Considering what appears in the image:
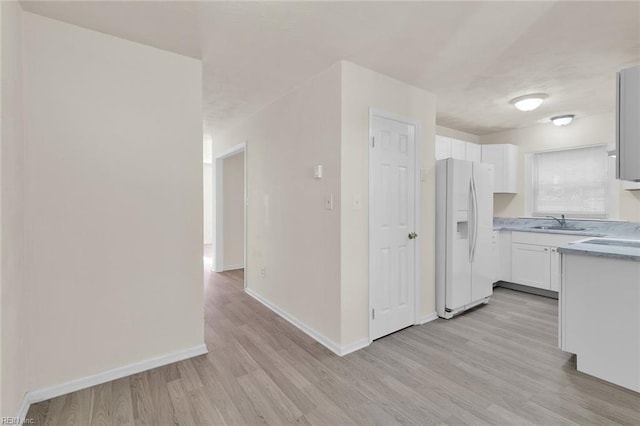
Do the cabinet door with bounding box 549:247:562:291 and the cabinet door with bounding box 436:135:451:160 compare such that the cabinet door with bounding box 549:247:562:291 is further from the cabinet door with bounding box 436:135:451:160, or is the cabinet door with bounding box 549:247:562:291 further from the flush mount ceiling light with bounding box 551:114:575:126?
the cabinet door with bounding box 436:135:451:160

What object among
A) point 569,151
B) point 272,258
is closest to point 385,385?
point 272,258

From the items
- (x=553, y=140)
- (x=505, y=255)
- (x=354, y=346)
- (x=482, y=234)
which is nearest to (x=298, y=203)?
(x=354, y=346)

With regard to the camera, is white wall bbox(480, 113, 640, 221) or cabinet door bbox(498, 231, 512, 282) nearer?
white wall bbox(480, 113, 640, 221)

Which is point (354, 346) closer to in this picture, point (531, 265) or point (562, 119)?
point (531, 265)

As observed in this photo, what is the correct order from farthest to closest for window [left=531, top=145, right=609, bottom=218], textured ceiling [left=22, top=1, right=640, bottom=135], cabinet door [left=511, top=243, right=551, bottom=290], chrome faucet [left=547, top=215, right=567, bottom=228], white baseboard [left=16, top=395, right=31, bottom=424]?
1. chrome faucet [left=547, top=215, right=567, bottom=228]
2. window [left=531, top=145, right=609, bottom=218]
3. cabinet door [left=511, top=243, right=551, bottom=290]
4. textured ceiling [left=22, top=1, right=640, bottom=135]
5. white baseboard [left=16, top=395, right=31, bottom=424]

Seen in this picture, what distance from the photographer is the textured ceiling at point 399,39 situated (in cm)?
193

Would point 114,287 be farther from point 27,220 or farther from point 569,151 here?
point 569,151

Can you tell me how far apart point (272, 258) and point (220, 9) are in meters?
2.60

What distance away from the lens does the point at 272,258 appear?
12.3 ft

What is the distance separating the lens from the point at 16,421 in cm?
175

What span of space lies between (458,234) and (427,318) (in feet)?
3.31

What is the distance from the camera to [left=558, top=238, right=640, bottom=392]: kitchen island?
6.97 ft

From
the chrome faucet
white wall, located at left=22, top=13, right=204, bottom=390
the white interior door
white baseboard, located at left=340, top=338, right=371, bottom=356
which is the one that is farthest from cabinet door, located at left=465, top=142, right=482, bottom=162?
white wall, located at left=22, top=13, right=204, bottom=390

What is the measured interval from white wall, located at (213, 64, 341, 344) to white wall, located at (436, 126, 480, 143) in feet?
8.73
